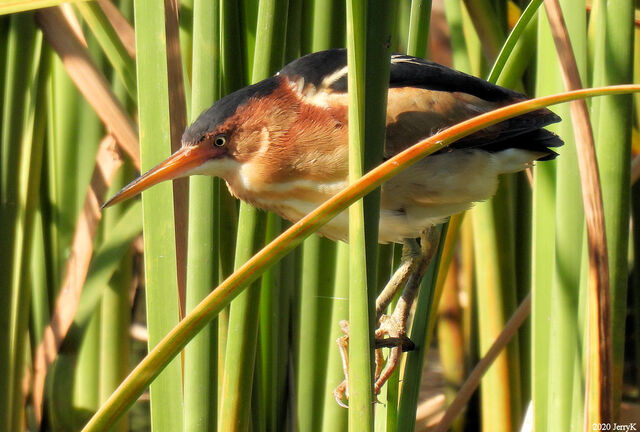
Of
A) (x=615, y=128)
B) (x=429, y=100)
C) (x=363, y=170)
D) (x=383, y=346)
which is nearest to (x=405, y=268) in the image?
(x=383, y=346)

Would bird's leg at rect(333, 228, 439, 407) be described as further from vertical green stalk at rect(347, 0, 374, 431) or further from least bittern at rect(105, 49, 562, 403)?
vertical green stalk at rect(347, 0, 374, 431)

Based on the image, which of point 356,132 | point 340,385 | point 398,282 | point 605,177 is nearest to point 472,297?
point 398,282

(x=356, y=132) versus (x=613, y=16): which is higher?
(x=613, y=16)

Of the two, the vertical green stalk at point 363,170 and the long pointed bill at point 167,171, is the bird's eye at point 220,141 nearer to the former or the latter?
the long pointed bill at point 167,171

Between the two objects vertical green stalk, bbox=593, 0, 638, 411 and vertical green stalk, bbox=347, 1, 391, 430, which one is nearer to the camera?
vertical green stalk, bbox=347, 1, 391, 430

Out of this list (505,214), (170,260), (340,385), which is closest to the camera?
(170,260)

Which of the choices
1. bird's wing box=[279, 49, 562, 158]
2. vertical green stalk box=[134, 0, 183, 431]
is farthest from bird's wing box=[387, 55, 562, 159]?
vertical green stalk box=[134, 0, 183, 431]

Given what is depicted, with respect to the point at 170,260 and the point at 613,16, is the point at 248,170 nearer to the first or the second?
the point at 170,260
